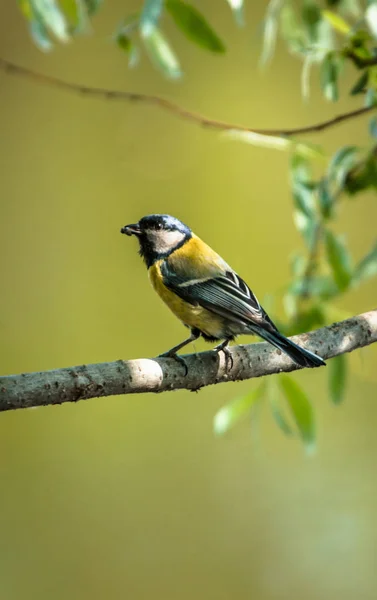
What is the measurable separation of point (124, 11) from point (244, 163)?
116cm

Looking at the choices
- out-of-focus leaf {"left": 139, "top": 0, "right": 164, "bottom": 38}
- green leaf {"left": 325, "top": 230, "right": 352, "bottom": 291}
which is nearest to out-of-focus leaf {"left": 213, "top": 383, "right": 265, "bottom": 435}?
green leaf {"left": 325, "top": 230, "right": 352, "bottom": 291}

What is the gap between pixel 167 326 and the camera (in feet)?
14.6

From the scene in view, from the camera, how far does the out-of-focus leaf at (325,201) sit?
2051 millimetres

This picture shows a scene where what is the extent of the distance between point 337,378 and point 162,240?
0.63 m

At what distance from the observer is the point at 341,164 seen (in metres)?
2.01

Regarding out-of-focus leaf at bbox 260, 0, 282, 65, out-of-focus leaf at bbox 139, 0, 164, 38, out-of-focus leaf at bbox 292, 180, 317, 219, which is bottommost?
out-of-focus leaf at bbox 292, 180, 317, 219

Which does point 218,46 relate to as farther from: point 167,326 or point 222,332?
point 167,326

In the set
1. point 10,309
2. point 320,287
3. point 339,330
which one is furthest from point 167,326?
point 339,330

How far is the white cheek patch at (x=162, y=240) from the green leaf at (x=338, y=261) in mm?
463

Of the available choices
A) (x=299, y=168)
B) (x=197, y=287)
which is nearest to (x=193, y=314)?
(x=197, y=287)

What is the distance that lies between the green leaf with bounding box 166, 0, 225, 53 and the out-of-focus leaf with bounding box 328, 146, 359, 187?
15.1 inches

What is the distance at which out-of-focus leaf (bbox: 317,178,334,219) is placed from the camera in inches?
80.7

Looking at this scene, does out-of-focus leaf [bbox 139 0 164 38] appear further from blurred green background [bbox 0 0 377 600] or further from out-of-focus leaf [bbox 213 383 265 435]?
blurred green background [bbox 0 0 377 600]

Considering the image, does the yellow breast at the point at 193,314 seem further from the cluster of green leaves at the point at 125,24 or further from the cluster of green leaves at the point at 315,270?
the cluster of green leaves at the point at 125,24
